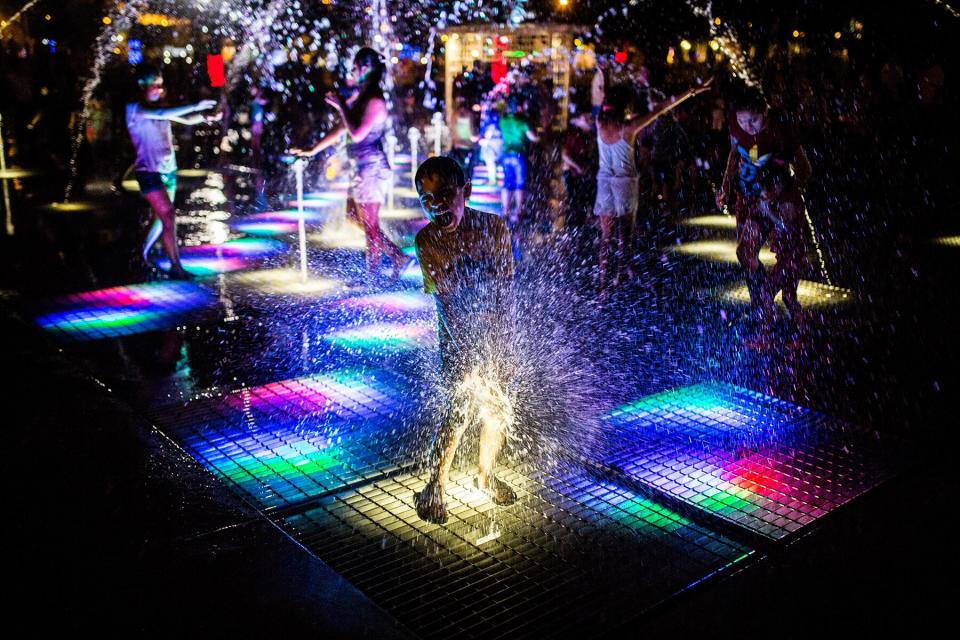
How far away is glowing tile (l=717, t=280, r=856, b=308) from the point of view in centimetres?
789

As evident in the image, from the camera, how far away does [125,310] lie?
25.7 feet

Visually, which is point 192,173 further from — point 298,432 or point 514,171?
point 298,432

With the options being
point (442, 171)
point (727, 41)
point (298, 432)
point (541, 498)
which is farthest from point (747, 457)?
point (727, 41)

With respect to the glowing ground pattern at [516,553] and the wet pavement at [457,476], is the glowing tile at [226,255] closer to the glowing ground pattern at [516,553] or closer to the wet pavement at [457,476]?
the wet pavement at [457,476]

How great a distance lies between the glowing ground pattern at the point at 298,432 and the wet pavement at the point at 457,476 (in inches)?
0.8

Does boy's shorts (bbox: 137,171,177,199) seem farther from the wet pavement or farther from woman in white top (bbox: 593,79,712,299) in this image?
woman in white top (bbox: 593,79,712,299)

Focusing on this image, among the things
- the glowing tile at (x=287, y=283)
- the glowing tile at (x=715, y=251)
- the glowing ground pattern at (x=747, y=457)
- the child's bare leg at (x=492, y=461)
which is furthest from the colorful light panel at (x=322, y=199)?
the child's bare leg at (x=492, y=461)

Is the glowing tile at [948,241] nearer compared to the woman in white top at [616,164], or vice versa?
the woman in white top at [616,164]

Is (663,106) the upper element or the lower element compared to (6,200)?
upper

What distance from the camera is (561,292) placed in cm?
885

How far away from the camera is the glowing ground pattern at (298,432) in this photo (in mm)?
4469

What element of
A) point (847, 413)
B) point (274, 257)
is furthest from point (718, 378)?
point (274, 257)

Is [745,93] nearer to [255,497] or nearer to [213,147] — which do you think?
[255,497]

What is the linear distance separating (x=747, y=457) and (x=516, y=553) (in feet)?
5.53
